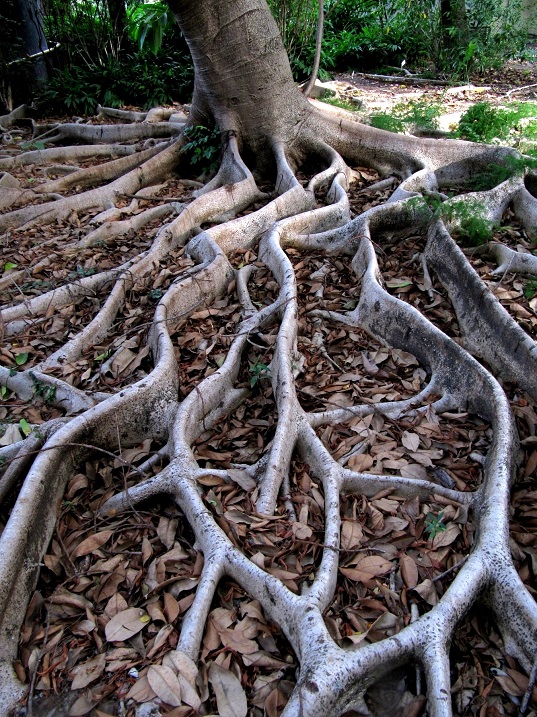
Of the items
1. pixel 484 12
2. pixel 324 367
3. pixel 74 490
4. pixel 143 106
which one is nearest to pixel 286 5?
pixel 143 106

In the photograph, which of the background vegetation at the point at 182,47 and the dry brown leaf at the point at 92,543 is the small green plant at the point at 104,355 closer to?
the dry brown leaf at the point at 92,543

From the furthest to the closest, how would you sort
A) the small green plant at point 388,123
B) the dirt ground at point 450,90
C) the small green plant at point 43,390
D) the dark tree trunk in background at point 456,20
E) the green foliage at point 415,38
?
the dark tree trunk in background at point 456,20 → the green foliage at point 415,38 → the dirt ground at point 450,90 → the small green plant at point 388,123 → the small green plant at point 43,390

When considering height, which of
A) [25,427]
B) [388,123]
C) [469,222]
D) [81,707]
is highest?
[388,123]

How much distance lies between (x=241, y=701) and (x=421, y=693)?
61 centimetres

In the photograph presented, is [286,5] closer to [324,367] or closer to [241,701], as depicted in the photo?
[324,367]

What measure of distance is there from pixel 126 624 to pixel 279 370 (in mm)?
1426

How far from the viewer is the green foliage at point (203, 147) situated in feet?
17.9

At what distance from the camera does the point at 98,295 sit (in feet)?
13.4

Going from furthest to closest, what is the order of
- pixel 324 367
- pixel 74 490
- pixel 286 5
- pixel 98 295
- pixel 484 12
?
pixel 484 12, pixel 286 5, pixel 98 295, pixel 324 367, pixel 74 490

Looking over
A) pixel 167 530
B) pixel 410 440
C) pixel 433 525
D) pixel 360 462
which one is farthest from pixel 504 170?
pixel 167 530

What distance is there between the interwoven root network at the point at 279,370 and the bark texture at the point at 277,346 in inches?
0.4

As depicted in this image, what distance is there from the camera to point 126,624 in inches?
84.0

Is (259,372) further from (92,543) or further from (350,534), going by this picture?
(92,543)

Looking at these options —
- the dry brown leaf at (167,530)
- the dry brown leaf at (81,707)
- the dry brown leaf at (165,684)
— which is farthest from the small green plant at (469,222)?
the dry brown leaf at (81,707)
